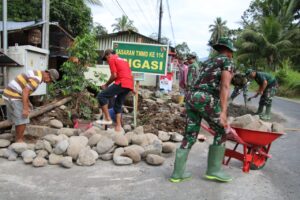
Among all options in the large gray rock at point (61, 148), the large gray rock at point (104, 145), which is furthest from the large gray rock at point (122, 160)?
the large gray rock at point (61, 148)

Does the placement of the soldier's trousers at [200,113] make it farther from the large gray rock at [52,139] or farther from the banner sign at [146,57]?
the banner sign at [146,57]

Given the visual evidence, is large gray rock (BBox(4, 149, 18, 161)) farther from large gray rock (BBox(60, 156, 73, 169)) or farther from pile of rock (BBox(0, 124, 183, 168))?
large gray rock (BBox(60, 156, 73, 169))

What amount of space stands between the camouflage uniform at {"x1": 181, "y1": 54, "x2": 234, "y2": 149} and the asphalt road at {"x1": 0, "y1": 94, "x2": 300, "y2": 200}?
628mm

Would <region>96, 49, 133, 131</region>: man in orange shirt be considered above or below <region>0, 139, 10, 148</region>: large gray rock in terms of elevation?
above

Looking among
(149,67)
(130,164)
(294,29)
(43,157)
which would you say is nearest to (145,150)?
(130,164)

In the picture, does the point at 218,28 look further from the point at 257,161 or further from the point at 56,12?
the point at 257,161

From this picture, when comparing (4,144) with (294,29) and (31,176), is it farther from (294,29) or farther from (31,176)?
(294,29)

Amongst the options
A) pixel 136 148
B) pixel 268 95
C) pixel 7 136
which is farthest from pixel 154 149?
pixel 268 95

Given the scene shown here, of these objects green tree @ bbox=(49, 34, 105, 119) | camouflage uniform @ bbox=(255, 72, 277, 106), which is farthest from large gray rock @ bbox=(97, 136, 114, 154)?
camouflage uniform @ bbox=(255, 72, 277, 106)

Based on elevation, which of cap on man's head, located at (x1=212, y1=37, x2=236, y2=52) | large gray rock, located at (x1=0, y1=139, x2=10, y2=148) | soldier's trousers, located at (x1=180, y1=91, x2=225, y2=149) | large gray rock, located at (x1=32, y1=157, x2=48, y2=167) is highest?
cap on man's head, located at (x1=212, y1=37, x2=236, y2=52)

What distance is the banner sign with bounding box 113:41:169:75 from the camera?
23.4 ft

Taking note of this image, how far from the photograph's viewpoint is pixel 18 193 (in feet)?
12.0

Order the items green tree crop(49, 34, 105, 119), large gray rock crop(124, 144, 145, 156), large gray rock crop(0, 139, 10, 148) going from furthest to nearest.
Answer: green tree crop(49, 34, 105, 119), large gray rock crop(0, 139, 10, 148), large gray rock crop(124, 144, 145, 156)

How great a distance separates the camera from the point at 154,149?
16.9 feet
